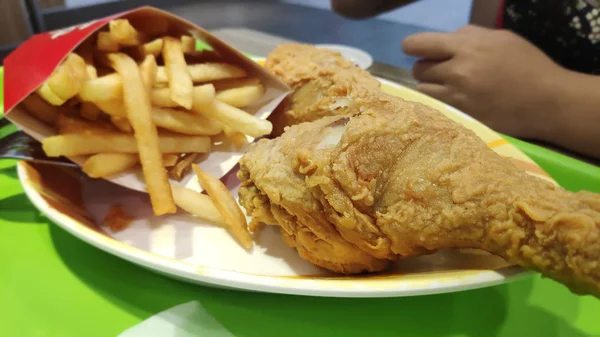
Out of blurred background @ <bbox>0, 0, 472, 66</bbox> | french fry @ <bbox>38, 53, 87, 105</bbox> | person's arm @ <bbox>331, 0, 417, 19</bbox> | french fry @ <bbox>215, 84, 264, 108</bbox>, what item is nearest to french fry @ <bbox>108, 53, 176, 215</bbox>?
french fry @ <bbox>38, 53, 87, 105</bbox>

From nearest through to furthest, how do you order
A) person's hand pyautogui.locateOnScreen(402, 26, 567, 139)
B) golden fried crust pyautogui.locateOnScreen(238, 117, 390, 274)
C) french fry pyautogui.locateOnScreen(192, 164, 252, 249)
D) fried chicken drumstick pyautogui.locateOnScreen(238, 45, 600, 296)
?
fried chicken drumstick pyautogui.locateOnScreen(238, 45, 600, 296), golden fried crust pyautogui.locateOnScreen(238, 117, 390, 274), french fry pyautogui.locateOnScreen(192, 164, 252, 249), person's hand pyautogui.locateOnScreen(402, 26, 567, 139)

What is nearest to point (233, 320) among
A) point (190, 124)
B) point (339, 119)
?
point (339, 119)

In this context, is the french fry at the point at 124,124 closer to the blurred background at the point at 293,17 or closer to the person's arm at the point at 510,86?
the person's arm at the point at 510,86

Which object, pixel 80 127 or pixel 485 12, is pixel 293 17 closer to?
pixel 485 12

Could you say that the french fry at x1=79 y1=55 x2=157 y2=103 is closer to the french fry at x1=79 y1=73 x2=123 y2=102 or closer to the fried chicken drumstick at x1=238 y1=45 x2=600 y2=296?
the french fry at x1=79 y1=73 x2=123 y2=102

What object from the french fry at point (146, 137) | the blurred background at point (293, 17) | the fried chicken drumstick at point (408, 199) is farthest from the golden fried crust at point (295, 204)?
the blurred background at point (293, 17)

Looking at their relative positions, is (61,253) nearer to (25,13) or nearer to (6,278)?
(6,278)

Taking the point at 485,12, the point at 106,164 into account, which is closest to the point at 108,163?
the point at 106,164

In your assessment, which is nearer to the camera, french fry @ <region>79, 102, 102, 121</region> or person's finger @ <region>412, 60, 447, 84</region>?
french fry @ <region>79, 102, 102, 121</region>
